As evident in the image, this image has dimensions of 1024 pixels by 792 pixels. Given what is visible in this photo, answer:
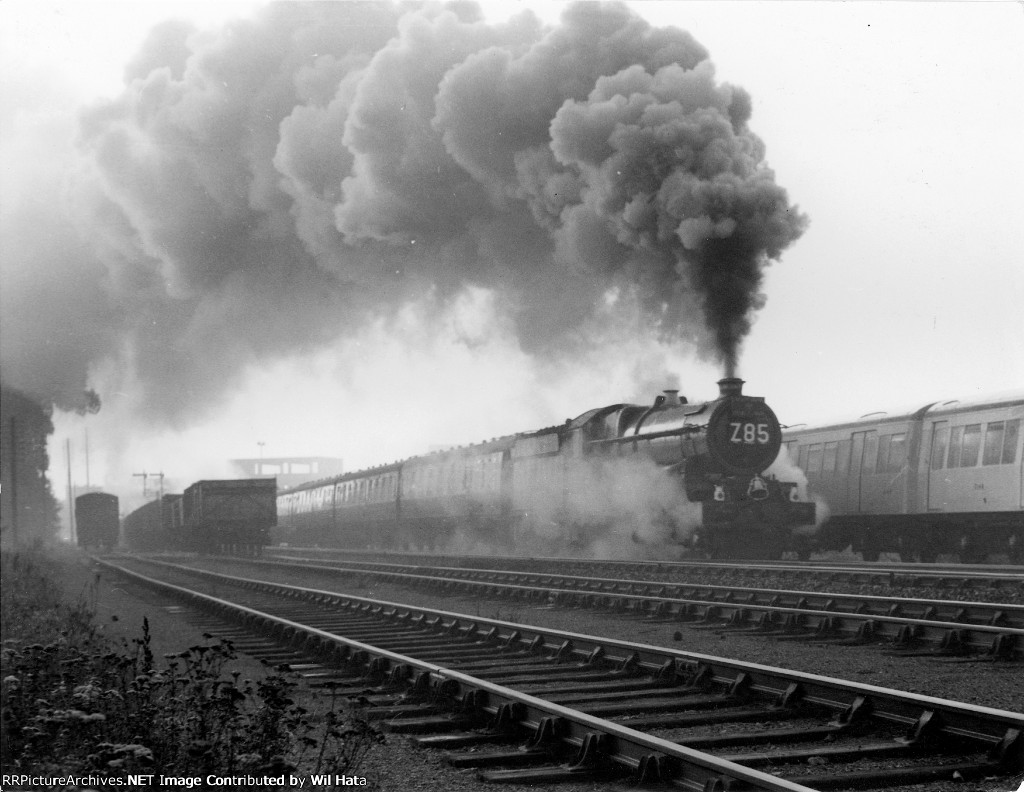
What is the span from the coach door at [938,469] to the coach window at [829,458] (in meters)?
2.53

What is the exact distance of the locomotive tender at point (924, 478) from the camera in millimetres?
15758

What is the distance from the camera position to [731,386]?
16.6 m

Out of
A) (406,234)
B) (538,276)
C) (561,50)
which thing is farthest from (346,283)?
(561,50)

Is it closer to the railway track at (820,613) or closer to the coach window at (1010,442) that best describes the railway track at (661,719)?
the railway track at (820,613)

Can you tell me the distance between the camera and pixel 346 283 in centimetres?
2342

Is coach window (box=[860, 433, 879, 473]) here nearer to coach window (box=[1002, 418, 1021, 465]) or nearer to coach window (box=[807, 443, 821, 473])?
coach window (box=[807, 443, 821, 473])

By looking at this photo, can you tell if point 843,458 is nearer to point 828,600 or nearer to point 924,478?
Result: point 924,478

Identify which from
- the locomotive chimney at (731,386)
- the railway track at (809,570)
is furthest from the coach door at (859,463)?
the locomotive chimney at (731,386)

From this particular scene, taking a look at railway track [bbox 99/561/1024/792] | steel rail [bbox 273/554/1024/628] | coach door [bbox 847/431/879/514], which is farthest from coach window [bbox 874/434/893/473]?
railway track [bbox 99/561/1024/792]

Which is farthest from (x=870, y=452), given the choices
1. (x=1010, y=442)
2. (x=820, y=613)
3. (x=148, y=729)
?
(x=148, y=729)

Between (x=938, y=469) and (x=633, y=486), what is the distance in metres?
4.75

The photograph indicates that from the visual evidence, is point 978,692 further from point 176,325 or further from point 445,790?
point 176,325

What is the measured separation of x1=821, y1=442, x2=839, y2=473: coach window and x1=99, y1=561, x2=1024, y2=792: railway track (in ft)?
40.1

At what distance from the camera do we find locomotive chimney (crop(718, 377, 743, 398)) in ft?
54.3
